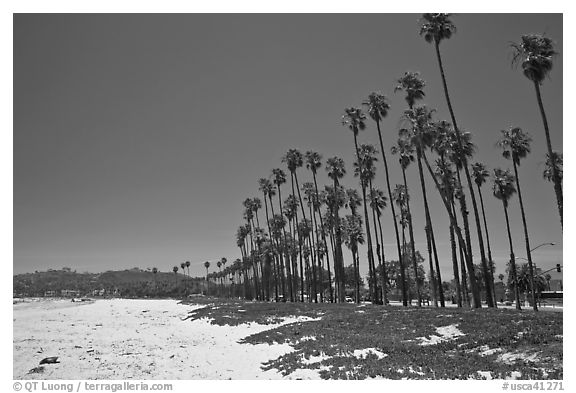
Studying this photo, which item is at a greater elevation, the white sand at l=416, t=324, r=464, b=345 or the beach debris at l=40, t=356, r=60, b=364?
the beach debris at l=40, t=356, r=60, b=364

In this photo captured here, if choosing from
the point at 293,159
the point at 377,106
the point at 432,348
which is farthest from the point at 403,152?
the point at 432,348

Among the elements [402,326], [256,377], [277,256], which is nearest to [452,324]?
[402,326]

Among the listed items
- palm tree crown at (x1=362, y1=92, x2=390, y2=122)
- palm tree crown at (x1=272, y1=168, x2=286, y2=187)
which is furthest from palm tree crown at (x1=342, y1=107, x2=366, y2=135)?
palm tree crown at (x1=272, y1=168, x2=286, y2=187)

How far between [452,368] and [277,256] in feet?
283

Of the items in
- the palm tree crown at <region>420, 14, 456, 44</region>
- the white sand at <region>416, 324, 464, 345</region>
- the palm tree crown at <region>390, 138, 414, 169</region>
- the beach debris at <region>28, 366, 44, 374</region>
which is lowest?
the white sand at <region>416, 324, 464, 345</region>

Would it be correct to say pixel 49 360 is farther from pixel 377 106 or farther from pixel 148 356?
pixel 377 106

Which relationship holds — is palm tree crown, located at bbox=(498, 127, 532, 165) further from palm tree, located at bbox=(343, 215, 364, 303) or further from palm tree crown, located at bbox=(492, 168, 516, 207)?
palm tree, located at bbox=(343, 215, 364, 303)

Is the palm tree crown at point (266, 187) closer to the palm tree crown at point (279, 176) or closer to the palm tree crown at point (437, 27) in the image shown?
the palm tree crown at point (279, 176)

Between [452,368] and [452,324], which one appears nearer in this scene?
[452,368]

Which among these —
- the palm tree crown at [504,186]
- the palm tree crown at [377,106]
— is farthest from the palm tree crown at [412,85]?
the palm tree crown at [504,186]

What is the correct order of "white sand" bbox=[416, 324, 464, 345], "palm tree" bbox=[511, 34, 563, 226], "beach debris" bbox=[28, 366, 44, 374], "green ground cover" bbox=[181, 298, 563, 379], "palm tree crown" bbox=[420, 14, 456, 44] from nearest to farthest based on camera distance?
1. "green ground cover" bbox=[181, 298, 563, 379]
2. "beach debris" bbox=[28, 366, 44, 374]
3. "white sand" bbox=[416, 324, 464, 345]
4. "palm tree" bbox=[511, 34, 563, 226]
5. "palm tree crown" bbox=[420, 14, 456, 44]
